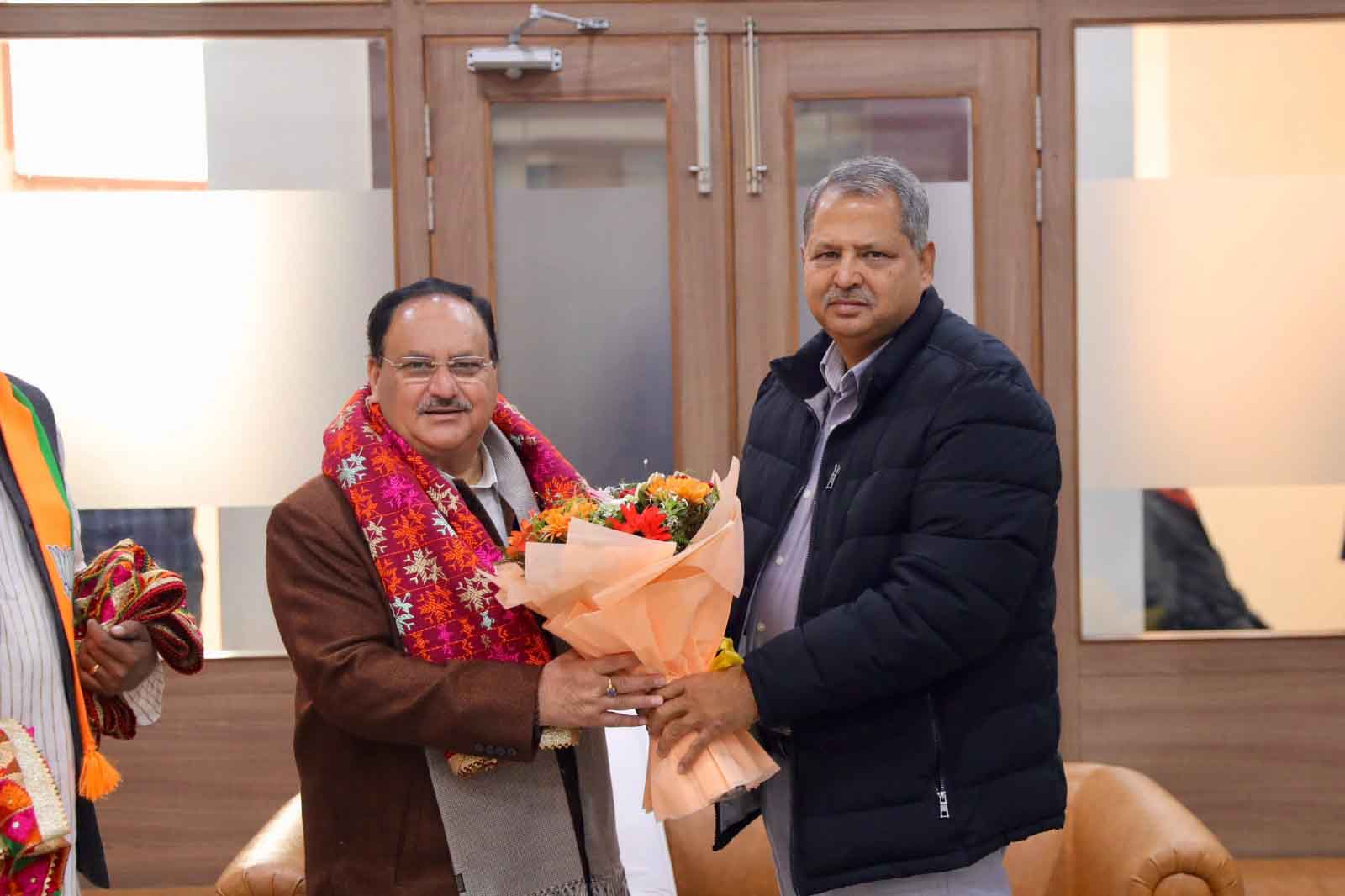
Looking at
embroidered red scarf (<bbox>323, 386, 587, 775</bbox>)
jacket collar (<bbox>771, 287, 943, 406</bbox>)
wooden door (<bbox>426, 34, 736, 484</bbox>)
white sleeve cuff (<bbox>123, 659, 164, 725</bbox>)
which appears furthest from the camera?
wooden door (<bbox>426, 34, 736, 484</bbox>)

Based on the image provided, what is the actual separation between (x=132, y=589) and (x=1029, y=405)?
1.34m

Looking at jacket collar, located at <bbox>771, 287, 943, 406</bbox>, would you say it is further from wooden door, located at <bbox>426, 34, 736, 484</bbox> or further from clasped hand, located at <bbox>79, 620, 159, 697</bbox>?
wooden door, located at <bbox>426, 34, 736, 484</bbox>

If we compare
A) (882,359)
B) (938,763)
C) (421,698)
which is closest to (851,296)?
(882,359)

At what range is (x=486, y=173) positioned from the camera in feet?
12.8

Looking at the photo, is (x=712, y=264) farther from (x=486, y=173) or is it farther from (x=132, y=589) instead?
(x=132, y=589)

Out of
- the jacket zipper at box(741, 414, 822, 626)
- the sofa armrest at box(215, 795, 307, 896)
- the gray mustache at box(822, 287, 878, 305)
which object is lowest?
the sofa armrest at box(215, 795, 307, 896)

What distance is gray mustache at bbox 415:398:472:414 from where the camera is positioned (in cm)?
195

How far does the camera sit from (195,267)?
156 inches

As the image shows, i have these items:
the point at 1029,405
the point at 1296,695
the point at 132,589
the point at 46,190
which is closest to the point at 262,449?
the point at 46,190

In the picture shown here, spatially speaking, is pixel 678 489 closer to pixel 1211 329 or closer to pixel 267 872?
pixel 267 872

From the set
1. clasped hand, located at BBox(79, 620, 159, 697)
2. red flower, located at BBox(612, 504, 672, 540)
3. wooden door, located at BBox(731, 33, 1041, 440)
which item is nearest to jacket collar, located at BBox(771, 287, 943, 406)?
red flower, located at BBox(612, 504, 672, 540)

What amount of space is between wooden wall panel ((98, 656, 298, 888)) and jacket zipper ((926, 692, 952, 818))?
2.45m

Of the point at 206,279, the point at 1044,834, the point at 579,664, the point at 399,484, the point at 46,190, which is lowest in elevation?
the point at 1044,834

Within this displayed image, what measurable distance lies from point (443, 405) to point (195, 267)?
2.30m
